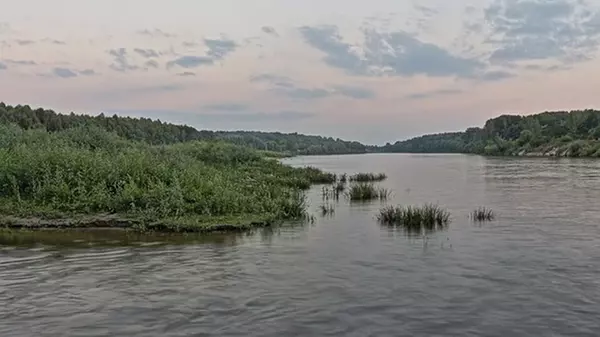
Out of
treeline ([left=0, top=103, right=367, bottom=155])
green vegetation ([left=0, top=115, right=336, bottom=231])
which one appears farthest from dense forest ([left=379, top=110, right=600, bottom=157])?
green vegetation ([left=0, top=115, right=336, bottom=231])

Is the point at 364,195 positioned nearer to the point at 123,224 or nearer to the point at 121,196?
the point at 121,196

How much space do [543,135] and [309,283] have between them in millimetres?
136614

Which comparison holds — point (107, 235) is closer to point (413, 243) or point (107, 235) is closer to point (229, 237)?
point (229, 237)

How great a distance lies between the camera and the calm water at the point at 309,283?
10.5 m

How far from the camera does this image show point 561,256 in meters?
16.7

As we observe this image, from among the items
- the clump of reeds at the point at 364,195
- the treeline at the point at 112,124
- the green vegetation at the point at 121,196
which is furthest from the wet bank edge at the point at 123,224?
the treeline at the point at 112,124

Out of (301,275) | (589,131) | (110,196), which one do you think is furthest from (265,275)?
(589,131)

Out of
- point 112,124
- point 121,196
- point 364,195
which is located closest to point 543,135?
point 112,124

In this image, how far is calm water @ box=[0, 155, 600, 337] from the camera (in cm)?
1051

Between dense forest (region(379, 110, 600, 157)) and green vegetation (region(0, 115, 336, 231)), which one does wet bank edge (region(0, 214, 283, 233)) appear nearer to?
green vegetation (region(0, 115, 336, 231))

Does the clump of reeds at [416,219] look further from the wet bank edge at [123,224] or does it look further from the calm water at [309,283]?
the wet bank edge at [123,224]

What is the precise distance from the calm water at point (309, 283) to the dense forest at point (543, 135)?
9135cm

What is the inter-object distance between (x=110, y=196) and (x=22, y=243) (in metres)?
5.35

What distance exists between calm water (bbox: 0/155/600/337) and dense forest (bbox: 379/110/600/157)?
3596 inches
